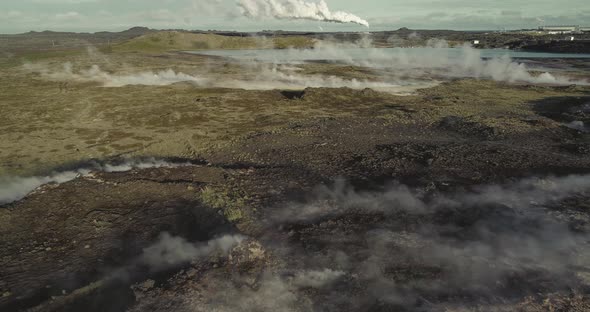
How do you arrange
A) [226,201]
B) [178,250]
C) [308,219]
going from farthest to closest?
1. [226,201]
2. [308,219]
3. [178,250]

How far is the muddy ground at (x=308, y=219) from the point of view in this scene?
10219 millimetres

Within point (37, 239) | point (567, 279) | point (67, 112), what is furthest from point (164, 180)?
point (67, 112)

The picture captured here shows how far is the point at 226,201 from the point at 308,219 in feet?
11.6

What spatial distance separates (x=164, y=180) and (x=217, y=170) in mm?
2531

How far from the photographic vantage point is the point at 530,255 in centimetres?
1154

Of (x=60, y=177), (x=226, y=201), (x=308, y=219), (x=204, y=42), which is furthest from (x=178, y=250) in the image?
(x=204, y=42)

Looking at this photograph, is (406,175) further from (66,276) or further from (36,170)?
(36,170)

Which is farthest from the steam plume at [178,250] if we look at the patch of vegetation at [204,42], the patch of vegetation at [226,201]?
the patch of vegetation at [204,42]

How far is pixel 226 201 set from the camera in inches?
613

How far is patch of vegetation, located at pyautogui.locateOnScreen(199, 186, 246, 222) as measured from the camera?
1440 centimetres

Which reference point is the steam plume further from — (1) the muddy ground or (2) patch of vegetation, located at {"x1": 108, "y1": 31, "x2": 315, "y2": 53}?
(2) patch of vegetation, located at {"x1": 108, "y1": 31, "x2": 315, "y2": 53}

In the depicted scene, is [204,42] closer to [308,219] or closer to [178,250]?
[308,219]

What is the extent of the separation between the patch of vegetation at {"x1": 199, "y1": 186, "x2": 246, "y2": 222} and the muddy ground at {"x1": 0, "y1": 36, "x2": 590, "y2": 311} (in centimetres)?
8

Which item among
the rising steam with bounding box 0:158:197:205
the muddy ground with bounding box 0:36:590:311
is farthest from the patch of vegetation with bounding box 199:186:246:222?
the rising steam with bounding box 0:158:197:205
